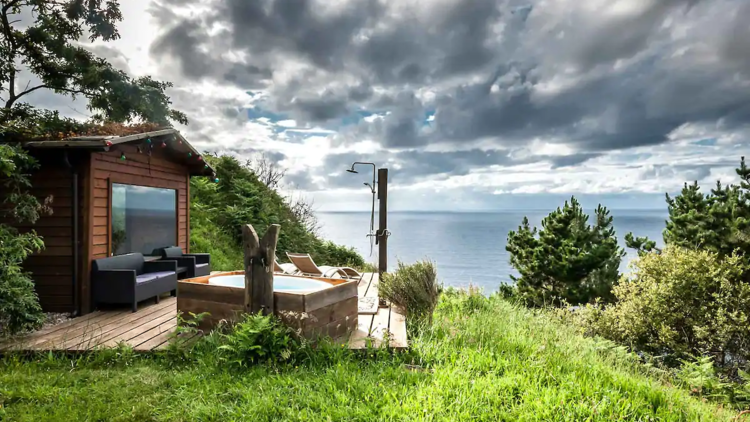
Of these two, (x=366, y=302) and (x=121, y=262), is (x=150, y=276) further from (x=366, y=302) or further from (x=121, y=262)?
(x=366, y=302)

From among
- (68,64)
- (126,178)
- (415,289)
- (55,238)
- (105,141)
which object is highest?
(68,64)

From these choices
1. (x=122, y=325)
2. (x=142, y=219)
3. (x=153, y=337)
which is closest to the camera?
(x=153, y=337)

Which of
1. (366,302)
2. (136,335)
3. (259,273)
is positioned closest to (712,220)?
(366,302)

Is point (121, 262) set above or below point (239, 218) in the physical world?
below

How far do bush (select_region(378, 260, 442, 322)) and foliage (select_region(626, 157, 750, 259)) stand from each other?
740 cm

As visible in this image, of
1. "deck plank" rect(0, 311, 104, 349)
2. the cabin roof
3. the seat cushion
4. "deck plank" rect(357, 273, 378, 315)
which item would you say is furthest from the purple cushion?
"deck plank" rect(357, 273, 378, 315)

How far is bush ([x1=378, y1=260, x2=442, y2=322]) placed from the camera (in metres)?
4.92

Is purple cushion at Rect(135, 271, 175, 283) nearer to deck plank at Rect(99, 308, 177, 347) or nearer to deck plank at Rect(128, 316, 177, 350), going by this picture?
deck plank at Rect(99, 308, 177, 347)

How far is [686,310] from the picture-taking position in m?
7.22

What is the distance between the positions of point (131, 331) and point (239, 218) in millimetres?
7946

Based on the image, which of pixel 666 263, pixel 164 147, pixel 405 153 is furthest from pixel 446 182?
pixel 164 147

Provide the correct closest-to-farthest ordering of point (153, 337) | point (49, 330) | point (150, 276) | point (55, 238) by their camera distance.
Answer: point (153, 337), point (49, 330), point (55, 238), point (150, 276)

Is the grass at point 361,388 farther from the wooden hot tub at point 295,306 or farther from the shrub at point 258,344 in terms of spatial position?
the wooden hot tub at point 295,306

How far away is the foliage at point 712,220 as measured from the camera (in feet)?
30.7
